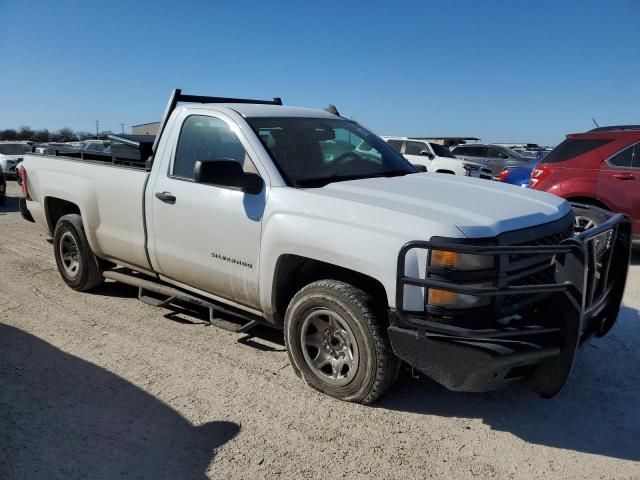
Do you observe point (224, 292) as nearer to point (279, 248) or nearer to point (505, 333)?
point (279, 248)

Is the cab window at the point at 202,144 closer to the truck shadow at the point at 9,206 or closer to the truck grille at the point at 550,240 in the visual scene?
the truck grille at the point at 550,240

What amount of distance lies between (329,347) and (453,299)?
3.27 feet

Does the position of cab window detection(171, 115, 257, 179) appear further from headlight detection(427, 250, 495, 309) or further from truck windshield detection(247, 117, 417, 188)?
headlight detection(427, 250, 495, 309)

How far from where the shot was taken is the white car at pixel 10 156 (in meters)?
19.0

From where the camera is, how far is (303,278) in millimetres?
3723

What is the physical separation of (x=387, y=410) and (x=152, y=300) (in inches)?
97.7

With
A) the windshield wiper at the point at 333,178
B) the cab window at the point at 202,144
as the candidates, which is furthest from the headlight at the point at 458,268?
the cab window at the point at 202,144

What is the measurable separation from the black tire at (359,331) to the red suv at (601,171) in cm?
531

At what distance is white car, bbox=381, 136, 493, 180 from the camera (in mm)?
16797

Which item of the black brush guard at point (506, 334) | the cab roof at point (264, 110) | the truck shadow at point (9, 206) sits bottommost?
the truck shadow at point (9, 206)

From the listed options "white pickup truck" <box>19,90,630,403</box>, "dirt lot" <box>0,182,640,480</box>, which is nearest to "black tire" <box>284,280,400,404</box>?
"white pickup truck" <box>19,90,630,403</box>

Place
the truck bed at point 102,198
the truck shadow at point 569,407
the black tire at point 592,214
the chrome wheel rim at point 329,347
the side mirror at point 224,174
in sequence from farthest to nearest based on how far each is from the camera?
1. the truck bed at point 102,198
2. the black tire at point 592,214
3. the side mirror at point 224,174
4. the chrome wheel rim at point 329,347
5. the truck shadow at point 569,407

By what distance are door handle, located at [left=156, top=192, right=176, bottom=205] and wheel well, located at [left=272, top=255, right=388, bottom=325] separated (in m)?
1.18

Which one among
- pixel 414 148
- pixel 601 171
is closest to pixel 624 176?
pixel 601 171
